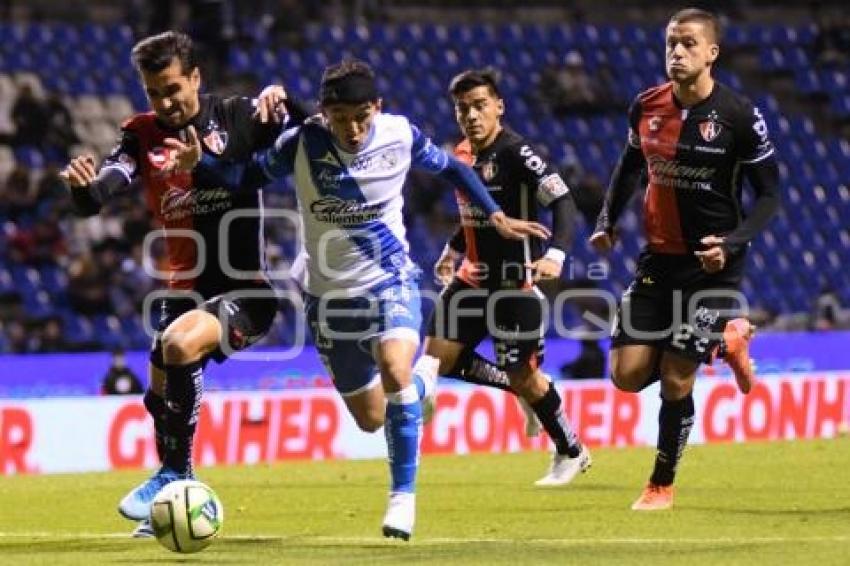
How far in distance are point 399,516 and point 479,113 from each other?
424 centimetres

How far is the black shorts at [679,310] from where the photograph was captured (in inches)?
413

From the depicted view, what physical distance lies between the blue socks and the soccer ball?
2.86 feet

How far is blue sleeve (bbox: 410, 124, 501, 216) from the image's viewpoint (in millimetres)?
9641

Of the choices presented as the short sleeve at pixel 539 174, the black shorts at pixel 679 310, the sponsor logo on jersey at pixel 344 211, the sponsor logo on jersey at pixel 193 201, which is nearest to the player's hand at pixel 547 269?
the black shorts at pixel 679 310

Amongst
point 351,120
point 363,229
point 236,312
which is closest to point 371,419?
point 236,312

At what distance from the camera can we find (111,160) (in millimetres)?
9609

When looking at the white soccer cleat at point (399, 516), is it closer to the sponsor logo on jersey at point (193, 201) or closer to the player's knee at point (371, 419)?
the player's knee at point (371, 419)

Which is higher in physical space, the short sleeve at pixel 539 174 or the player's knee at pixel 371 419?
the short sleeve at pixel 539 174

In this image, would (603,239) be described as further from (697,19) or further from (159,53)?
(159,53)

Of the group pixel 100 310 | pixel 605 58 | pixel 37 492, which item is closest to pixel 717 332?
pixel 37 492

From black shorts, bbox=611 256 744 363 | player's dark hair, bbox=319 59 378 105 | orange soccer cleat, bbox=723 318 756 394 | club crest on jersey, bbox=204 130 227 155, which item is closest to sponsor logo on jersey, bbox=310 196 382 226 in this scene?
player's dark hair, bbox=319 59 378 105

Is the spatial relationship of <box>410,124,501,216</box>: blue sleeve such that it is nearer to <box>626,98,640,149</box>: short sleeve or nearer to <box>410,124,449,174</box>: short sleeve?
<box>410,124,449,174</box>: short sleeve

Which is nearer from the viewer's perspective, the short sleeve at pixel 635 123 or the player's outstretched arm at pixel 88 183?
the player's outstretched arm at pixel 88 183

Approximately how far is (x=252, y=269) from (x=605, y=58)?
16176mm
